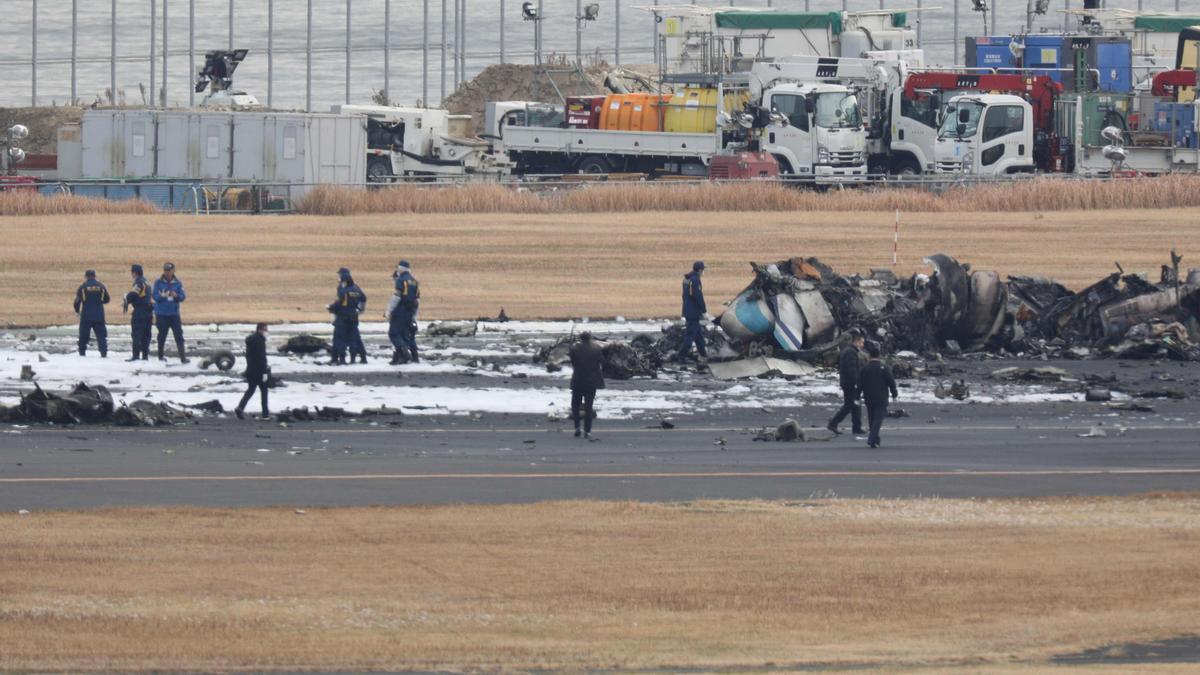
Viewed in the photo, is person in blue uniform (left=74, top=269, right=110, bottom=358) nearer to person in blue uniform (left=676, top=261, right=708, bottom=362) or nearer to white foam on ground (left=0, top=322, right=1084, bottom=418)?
white foam on ground (left=0, top=322, right=1084, bottom=418)

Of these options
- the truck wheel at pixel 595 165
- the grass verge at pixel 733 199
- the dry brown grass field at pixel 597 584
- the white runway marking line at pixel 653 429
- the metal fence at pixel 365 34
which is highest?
the metal fence at pixel 365 34

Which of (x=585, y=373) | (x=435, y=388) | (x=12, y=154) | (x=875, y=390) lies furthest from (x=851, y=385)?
(x=12, y=154)

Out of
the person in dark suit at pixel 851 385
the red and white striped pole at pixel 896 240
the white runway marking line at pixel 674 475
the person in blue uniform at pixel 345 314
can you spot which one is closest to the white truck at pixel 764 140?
the red and white striped pole at pixel 896 240

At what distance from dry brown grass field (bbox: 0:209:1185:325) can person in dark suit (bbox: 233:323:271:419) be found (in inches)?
448

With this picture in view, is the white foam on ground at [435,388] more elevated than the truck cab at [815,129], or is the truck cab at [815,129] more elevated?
the truck cab at [815,129]

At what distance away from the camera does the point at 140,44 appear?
9331 cm

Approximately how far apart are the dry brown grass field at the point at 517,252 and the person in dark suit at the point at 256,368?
1137 centimetres

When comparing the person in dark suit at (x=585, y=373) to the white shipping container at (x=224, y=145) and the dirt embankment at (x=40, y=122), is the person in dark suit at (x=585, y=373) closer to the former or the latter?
the white shipping container at (x=224, y=145)

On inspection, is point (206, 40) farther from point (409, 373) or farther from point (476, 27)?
point (409, 373)

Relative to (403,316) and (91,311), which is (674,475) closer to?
(403,316)

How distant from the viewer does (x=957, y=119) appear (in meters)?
57.7

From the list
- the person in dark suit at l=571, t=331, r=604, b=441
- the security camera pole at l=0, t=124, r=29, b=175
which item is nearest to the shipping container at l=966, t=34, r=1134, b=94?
the security camera pole at l=0, t=124, r=29, b=175

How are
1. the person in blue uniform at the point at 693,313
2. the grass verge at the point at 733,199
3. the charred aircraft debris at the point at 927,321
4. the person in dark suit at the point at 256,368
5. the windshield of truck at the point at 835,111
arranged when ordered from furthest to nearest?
1. the windshield of truck at the point at 835,111
2. the grass verge at the point at 733,199
3. the charred aircraft debris at the point at 927,321
4. the person in blue uniform at the point at 693,313
5. the person in dark suit at the point at 256,368

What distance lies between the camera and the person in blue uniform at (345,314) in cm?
2927
